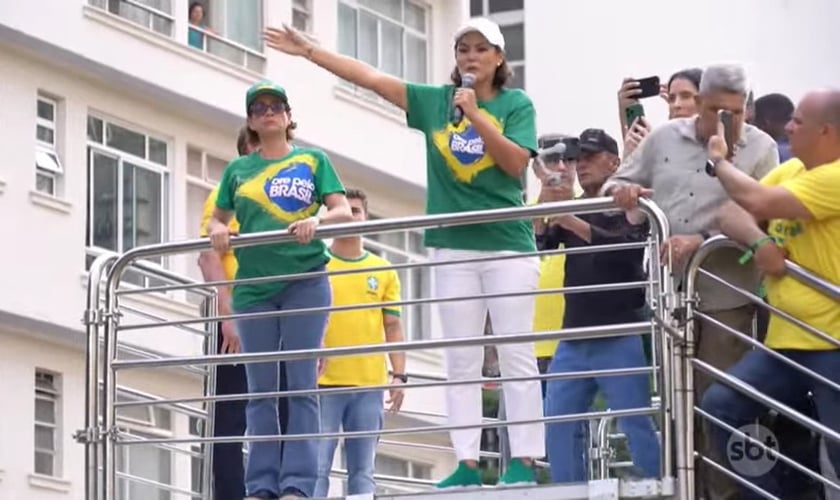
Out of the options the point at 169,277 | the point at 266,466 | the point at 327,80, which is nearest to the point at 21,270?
the point at 327,80

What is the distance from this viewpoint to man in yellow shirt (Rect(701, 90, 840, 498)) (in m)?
12.2

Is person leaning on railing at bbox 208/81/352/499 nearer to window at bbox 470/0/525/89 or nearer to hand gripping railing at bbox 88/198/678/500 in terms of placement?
hand gripping railing at bbox 88/198/678/500

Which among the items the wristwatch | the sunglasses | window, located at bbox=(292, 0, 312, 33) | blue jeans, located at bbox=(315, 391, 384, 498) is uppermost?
window, located at bbox=(292, 0, 312, 33)

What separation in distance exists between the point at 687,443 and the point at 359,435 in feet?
5.29

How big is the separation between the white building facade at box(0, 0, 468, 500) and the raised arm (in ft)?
50.4

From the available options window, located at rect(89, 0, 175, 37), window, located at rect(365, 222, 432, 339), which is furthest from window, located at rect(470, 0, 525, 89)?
window, located at rect(89, 0, 175, 37)

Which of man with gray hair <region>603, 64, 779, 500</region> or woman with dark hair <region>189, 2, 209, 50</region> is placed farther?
woman with dark hair <region>189, 2, 209, 50</region>

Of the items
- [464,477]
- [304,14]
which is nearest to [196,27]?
[304,14]

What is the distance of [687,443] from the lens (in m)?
12.1

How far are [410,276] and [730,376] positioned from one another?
25.5 m

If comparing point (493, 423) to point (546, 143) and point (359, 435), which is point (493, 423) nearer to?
point (359, 435)

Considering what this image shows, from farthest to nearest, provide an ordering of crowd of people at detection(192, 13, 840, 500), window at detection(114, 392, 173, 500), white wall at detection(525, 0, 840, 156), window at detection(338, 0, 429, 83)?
white wall at detection(525, 0, 840, 156) < window at detection(338, 0, 429, 83) < window at detection(114, 392, 173, 500) < crowd of people at detection(192, 13, 840, 500)

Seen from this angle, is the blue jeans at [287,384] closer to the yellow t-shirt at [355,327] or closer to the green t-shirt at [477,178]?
the green t-shirt at [477,178]

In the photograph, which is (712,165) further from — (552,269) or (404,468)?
(404,468)
